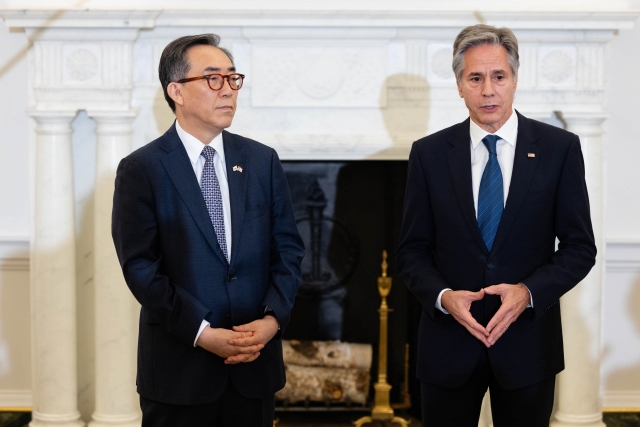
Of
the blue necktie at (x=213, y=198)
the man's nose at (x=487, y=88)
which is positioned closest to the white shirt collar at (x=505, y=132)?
the man's nose at (x=487, y=88)

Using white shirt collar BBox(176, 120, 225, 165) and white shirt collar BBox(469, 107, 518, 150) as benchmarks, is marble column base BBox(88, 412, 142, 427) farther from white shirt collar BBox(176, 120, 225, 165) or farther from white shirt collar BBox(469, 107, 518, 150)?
white shirt collar BBox(469, 107, 518, 150)

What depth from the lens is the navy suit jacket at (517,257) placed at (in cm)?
189

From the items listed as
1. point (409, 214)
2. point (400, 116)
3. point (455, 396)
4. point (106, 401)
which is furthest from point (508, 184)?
point (106, 401)

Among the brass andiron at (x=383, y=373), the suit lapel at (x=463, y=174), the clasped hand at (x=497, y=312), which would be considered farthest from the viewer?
the brass andiron at (x=383, y=373)

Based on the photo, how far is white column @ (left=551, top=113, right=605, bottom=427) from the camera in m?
3.35

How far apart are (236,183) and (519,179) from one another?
718 millimetres

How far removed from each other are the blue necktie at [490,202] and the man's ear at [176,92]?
0.81 metres

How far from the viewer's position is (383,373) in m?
3.69

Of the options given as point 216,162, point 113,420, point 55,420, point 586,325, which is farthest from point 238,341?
point 586,325

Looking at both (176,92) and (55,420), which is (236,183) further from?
(55,420)

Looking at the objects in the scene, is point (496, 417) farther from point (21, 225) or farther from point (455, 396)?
point (21, 225)

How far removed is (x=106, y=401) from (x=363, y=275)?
4.37ft

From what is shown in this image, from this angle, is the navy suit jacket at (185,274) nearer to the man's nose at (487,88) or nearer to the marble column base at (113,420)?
the man's nose at (487,88)

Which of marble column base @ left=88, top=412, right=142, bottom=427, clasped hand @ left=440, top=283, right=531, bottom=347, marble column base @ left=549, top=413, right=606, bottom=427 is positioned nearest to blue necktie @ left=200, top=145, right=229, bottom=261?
clasped hand @ left=440, top=283, right=531, bottom=347
